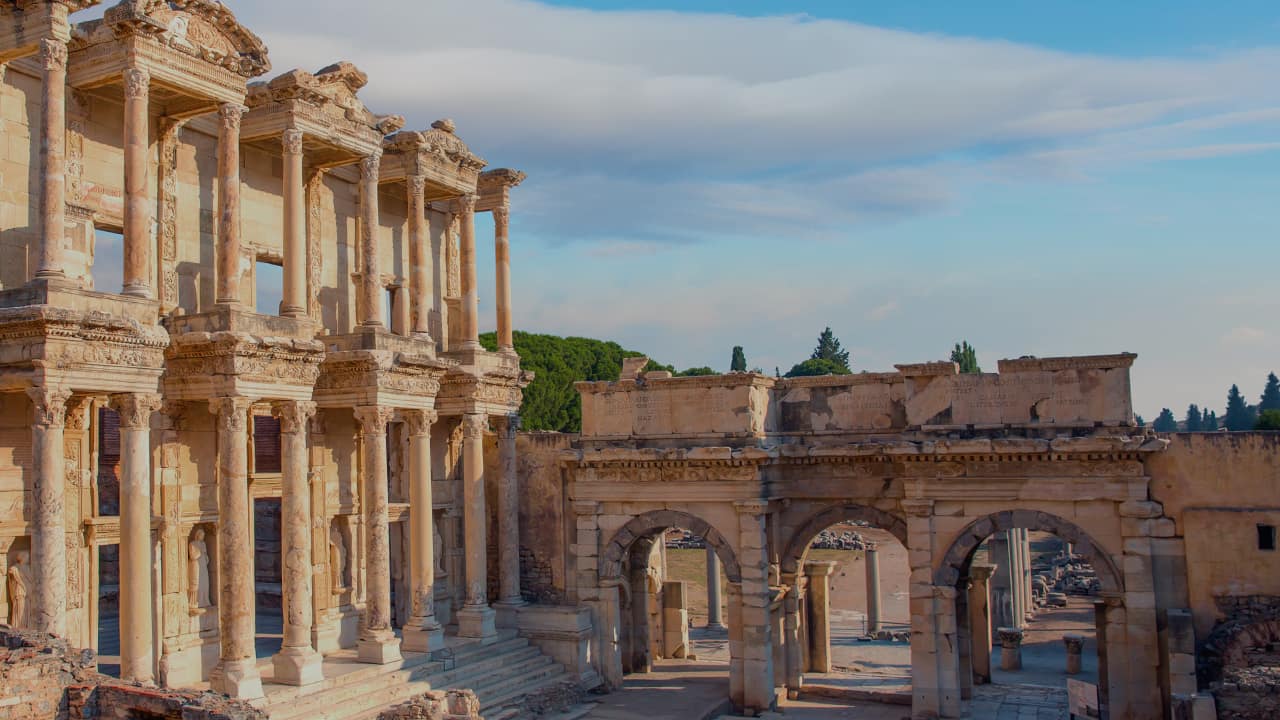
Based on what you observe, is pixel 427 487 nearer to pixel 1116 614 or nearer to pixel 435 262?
pixel 435 262

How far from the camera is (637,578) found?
85.2 ft

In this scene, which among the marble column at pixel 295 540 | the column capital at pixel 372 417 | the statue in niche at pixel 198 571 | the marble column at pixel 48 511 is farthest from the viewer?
the column capital at pixel 372 417

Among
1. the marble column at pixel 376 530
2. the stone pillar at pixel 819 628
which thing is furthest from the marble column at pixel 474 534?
the stone pillar at pixel 819 628

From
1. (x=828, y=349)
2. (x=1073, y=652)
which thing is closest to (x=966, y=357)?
(x=828, y=349)

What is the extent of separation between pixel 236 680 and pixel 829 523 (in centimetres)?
1176

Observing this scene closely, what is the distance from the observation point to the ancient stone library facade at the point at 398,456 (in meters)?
16.2

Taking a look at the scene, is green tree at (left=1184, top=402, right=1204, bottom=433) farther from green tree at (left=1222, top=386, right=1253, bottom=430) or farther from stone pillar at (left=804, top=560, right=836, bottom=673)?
stone pillar at (left=804, top=560, right=836, bottom=673)

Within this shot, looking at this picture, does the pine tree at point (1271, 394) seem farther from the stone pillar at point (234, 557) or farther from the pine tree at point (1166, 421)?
the stone pillar at point (234, 557)

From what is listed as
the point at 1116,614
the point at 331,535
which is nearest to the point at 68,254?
the point at 331,535

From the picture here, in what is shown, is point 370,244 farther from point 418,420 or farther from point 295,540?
point 295,540

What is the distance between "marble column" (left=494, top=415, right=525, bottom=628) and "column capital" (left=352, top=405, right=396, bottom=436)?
4.37 meters

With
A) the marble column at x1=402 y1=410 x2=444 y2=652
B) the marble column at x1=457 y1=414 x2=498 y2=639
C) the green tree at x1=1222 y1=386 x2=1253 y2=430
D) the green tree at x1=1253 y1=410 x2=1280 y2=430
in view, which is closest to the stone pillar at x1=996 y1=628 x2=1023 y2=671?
the marble column at x1=457 y1=414 x2=498 y2=639

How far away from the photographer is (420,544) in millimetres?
21984

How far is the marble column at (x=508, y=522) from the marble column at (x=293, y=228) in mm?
6539
